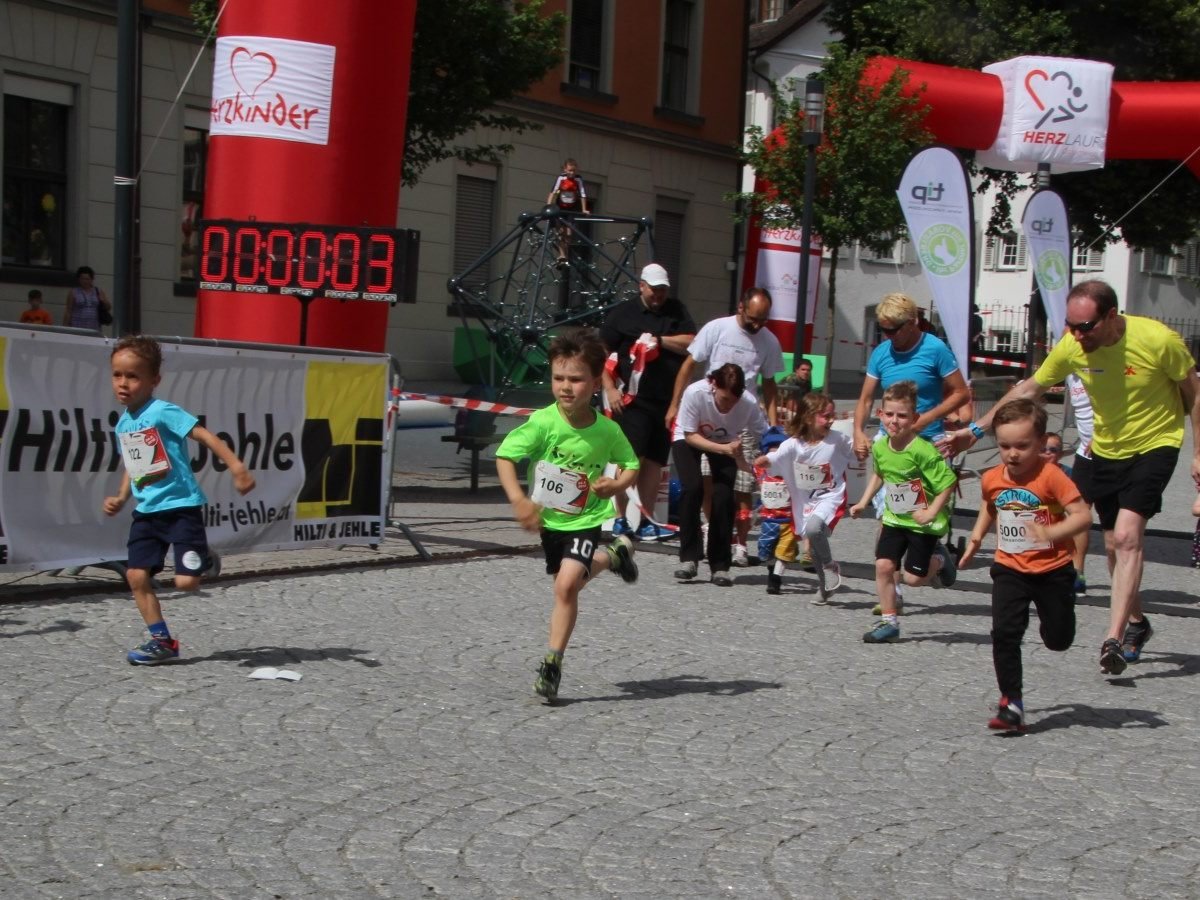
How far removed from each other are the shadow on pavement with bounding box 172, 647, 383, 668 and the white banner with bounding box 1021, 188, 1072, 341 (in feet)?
39.9

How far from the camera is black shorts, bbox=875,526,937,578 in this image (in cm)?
908

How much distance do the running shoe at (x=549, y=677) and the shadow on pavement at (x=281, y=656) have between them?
101 cm

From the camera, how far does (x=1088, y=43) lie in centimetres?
3431

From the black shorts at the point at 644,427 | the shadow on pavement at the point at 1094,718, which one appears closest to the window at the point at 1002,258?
the black shorts at the point at 644,427

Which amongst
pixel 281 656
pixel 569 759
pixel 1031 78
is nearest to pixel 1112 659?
pixel 569 759

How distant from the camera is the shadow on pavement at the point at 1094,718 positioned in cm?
709

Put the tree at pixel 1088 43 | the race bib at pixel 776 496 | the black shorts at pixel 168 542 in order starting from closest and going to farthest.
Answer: the black shorts at pixel 168 542 → the race bib at pixel 776 496 → the tree at pixel 1088 43

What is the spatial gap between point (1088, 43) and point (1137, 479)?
2806 centimetres

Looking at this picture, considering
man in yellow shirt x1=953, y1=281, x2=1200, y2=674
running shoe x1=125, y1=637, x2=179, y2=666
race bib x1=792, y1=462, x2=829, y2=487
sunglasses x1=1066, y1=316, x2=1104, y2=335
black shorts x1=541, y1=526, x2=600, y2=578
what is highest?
sunglasses x1=1066, y1=316, x2=1104, y2=335

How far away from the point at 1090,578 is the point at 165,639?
760 cm

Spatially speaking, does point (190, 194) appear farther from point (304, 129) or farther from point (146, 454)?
point (146, 454)

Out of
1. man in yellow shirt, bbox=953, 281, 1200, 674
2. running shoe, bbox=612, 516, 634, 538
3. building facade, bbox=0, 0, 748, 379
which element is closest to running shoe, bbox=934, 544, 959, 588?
man in yellow shirt, bbox=953, 281, 1200, 674

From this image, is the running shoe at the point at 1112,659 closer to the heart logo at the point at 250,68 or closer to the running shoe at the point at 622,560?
the running shoe at the point at 622,560

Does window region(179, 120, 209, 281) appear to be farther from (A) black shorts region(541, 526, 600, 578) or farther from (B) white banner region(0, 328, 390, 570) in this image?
(A) black shorts region(541, 526, 600, 578)
